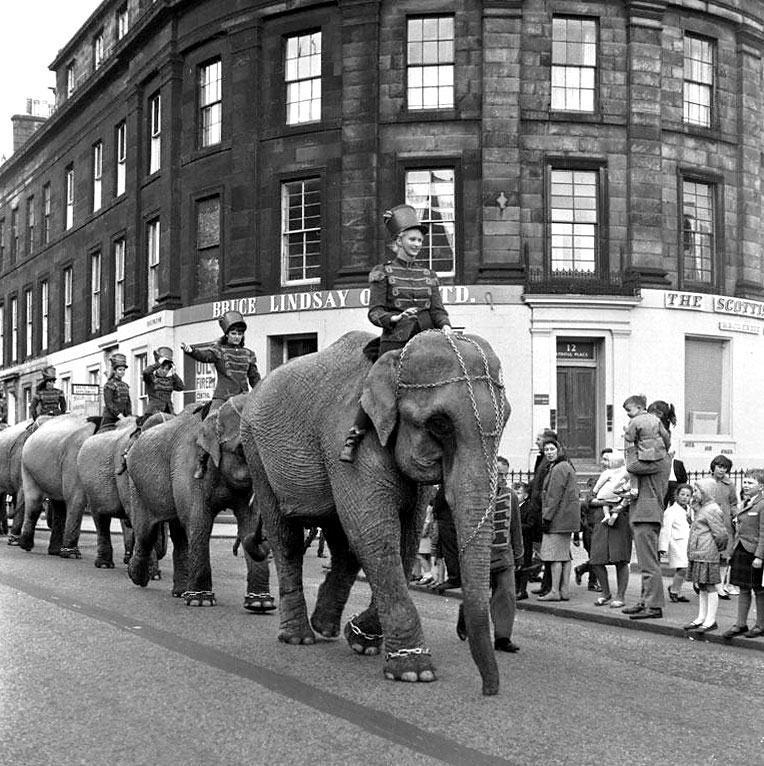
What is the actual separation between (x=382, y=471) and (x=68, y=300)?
37994 mm

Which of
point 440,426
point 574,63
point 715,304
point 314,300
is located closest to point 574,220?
point 574,63

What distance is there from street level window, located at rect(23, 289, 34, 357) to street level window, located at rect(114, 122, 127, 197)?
37.5 feet

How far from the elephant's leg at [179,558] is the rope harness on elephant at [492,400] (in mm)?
5651

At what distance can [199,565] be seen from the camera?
12.1 metres

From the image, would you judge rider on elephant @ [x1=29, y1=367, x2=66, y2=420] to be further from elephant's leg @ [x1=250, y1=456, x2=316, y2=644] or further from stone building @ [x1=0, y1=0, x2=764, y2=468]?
elephant's leg @ [x1=250, y1=456, x2=316, y2=644]

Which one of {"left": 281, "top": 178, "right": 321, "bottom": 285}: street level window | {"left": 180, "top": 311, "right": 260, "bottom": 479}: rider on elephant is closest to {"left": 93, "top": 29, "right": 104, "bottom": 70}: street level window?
{"left": 281, "top": 178, "right": 321, "bottom": 285}: street level window

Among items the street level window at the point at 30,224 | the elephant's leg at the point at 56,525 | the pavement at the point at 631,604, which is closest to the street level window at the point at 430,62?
the elephant's leg at the point at 56,525

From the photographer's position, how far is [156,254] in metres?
36.0

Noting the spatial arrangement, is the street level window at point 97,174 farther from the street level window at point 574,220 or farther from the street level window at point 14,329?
the street level window at point 574,220

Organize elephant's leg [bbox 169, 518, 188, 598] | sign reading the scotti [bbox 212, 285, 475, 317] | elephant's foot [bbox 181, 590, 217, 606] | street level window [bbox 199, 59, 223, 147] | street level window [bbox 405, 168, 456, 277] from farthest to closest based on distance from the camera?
1. street level window [bbox 199, 59, 223, 147]
2. street level window [bbox 405, 168, 456, 277]
3. sign reading the scotti [bbox 212, 285, 475, 317]
4. elephant's leg [bbox 169, 518, 188, 598]
5. elephant's foot [bbox 181, 590, 217, 606]

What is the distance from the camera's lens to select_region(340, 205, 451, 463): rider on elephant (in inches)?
353

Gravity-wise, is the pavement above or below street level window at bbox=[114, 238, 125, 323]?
below

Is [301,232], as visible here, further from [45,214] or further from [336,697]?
[336,697]

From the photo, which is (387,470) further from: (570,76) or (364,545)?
(570,76)
